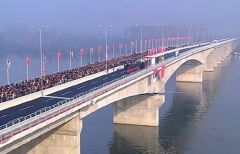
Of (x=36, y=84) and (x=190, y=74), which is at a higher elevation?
(x=36, y=84)

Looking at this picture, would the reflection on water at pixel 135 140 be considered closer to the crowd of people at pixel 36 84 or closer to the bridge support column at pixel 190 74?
the crowd of people at pixel 36 84

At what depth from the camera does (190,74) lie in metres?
135

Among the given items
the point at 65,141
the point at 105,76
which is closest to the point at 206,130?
the point at 105,76

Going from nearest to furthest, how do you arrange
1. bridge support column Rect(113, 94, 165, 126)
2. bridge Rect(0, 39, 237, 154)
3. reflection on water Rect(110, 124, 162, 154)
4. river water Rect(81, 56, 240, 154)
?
bridge Rect(0, 39, 237, 154), reflection on water Rect(110, 124, 162, 154), river water Rect(81, 56, 240, 154), bridge support column Rect(113, 94, 165, 126)

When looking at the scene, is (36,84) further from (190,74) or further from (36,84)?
(190,74)

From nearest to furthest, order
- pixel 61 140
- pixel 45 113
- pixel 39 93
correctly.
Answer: pixel 45 113, pixel 61 140, pixel 39 93

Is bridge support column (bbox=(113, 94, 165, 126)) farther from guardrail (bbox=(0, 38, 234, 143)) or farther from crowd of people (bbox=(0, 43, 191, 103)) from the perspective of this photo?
guardrail (bbox=(0, 38, 234, 143))

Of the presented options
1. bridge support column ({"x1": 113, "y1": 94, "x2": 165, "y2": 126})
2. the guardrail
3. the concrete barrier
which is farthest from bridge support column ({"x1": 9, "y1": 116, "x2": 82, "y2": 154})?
bridge support column ({"x1": 113, "y1": 94, "x2": 165, "y2": 126})

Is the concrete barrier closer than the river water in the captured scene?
Yes

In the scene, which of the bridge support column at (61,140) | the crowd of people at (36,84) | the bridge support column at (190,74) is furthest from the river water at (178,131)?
the bridge support column at (190,74)

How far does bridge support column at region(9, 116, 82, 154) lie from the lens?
46625 mm

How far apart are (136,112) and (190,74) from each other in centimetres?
6206

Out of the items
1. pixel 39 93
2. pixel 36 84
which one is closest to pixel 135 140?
pixel 36 84

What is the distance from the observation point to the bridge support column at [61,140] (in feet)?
153
